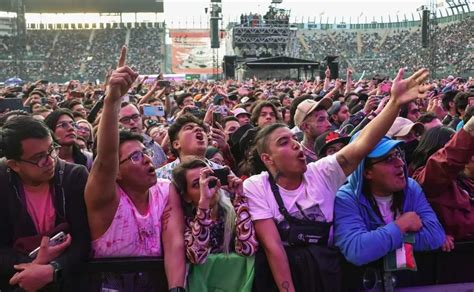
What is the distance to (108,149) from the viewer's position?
254cm

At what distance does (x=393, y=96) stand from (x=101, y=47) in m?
59.0

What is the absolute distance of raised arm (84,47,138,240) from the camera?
2.51 m

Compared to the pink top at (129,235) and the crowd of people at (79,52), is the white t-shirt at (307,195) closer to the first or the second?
the pink top at (129,235)

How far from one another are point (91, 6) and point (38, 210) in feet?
194

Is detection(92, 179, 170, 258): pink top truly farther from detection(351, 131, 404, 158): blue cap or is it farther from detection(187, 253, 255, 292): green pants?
detection(351, 131, 404, 158): blue cap

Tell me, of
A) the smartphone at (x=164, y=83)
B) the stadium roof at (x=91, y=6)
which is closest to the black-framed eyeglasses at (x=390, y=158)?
the smartphone at (x=164, y=83)

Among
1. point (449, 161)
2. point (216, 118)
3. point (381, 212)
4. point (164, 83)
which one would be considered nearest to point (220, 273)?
point (381, 212)

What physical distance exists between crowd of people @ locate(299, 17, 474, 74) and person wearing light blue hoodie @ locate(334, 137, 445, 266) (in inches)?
1656

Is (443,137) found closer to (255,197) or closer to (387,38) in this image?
(255,197)

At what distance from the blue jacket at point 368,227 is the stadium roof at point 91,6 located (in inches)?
2276

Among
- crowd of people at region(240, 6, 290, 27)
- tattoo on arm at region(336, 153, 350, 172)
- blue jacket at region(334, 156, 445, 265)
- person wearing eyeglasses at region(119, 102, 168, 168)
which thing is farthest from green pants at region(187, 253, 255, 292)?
crowd of people at region(240, 6, 290, 27)

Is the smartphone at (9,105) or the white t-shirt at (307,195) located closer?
the white t-shirt at (307,195)

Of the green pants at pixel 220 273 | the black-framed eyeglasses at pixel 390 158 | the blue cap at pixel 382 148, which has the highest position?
the blue cap at pixel 382 148

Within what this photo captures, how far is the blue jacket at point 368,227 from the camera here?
2615 mm
